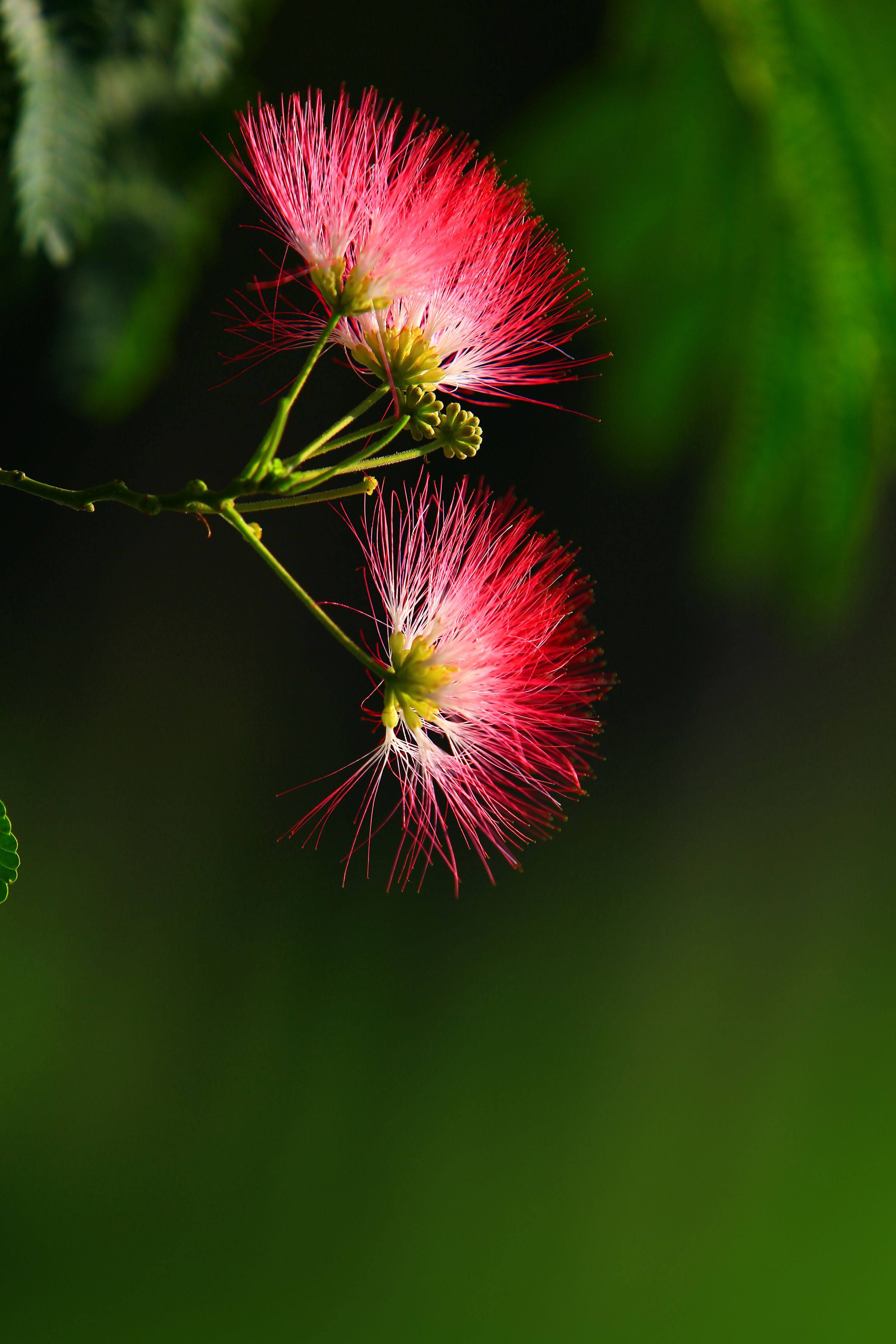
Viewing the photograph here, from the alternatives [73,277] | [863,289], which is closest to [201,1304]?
[73,277]

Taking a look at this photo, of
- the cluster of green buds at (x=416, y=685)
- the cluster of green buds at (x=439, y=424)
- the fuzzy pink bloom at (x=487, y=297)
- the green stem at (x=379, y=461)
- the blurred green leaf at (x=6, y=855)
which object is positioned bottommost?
the blurred green leaf at (x=6, y=855)

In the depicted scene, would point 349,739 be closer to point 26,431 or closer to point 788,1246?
point 26,431

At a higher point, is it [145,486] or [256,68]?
[256,68]

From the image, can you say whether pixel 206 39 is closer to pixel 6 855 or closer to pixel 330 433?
pixel 330 433

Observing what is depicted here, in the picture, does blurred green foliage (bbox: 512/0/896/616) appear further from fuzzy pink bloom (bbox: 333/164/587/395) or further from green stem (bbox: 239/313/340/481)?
green stem (bbox: 239/313/340/481)

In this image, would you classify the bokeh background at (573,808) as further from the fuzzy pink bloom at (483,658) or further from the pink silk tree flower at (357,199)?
the fuzzy pink bloom at (483,658)

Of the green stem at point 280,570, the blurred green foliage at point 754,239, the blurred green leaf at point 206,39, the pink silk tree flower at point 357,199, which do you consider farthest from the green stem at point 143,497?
the blurred green foliage at point 754,239
